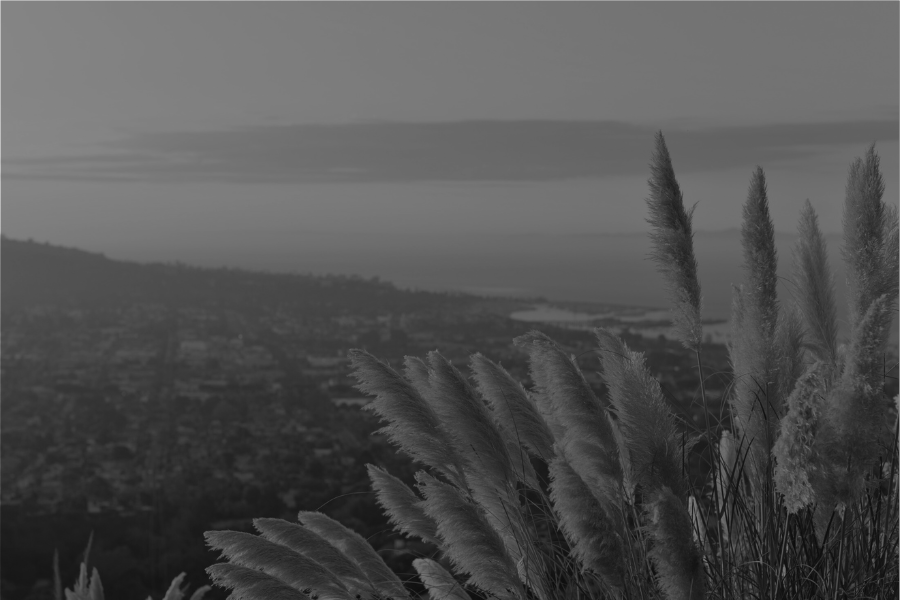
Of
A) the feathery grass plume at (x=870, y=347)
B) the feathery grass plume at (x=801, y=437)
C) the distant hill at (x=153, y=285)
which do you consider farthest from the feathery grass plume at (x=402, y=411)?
the distant hill at (x=153, y=285)

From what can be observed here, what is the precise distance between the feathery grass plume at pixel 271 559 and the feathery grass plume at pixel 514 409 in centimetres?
48

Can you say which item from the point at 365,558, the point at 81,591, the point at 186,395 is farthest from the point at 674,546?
the point at 186,395

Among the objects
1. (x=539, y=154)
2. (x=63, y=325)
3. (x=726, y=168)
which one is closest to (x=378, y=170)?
(x=539, y=154)

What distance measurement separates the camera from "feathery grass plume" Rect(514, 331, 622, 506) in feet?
4.98

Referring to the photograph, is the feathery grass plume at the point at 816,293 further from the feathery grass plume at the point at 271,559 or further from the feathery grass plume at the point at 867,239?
the feathery grass plume at the point at 271,559

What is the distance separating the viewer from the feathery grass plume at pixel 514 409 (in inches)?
67.0

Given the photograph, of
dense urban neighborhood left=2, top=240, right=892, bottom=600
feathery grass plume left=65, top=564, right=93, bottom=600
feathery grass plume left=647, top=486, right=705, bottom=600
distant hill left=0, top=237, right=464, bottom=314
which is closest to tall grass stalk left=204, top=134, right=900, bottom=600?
feathery grass plume left=647, top=486, right=705, bottom=600

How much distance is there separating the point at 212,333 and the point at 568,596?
18661 mm

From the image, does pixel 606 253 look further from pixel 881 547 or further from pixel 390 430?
pixel 390 430

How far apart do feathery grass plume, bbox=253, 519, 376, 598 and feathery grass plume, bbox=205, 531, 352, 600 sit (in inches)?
2.4

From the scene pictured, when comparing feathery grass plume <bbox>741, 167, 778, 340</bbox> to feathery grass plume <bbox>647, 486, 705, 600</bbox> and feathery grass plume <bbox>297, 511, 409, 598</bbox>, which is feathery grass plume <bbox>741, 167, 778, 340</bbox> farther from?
feathery grass plume <bbox>297, 511, 409, 598</bbox>

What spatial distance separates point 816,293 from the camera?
6.93 ft

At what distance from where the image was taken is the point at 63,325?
19.0 meters

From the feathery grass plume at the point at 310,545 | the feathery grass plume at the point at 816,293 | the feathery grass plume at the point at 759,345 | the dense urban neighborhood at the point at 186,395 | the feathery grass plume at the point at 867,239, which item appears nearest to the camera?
the feathery grass plume at the point at 310,545
